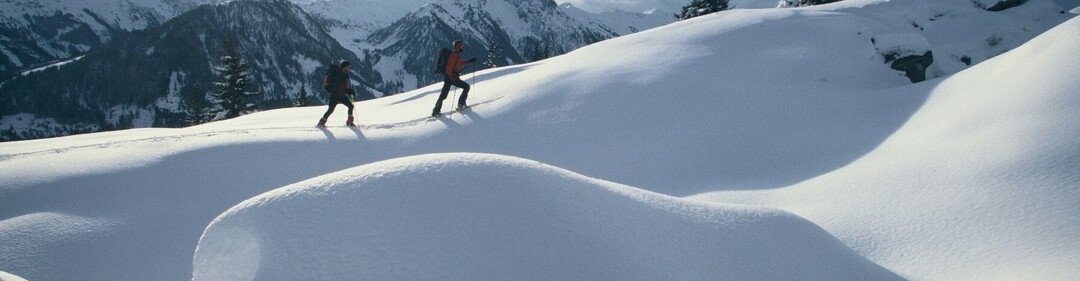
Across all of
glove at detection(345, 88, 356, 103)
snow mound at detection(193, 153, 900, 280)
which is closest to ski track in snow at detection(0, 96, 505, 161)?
glove at detection(345, 88, 356, 103)

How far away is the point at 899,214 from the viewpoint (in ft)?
21.7

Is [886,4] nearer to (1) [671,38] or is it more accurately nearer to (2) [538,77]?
(1) [671,38]

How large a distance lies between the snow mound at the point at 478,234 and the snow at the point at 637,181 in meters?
0.02

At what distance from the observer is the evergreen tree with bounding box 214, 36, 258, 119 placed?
41031mm

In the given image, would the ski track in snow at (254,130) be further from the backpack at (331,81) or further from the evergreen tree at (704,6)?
the evergreen tree at (704,6)

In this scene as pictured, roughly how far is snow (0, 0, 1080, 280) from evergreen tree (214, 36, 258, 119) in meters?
29.8

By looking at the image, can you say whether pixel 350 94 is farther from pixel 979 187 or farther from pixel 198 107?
pixel 198 107

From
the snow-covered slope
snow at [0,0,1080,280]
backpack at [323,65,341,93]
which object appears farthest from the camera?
backpack at [323,65,341,93]

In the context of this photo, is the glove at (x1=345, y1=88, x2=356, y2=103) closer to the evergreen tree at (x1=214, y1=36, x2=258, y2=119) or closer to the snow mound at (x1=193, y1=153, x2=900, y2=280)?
the snow mound at (x1=193, y1=153, x2=900, y2=280)

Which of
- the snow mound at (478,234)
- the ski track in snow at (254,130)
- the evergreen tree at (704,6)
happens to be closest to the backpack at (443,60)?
the ski track in snow at (254,130)

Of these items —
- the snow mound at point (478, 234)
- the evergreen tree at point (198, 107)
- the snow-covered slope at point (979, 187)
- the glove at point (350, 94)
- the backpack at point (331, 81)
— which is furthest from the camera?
the evergreen tree at point (198, 107)

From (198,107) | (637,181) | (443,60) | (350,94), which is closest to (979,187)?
(637,181)

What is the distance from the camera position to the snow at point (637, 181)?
12.1ft

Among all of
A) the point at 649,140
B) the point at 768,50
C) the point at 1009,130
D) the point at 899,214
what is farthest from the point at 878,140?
the point at 768,50
